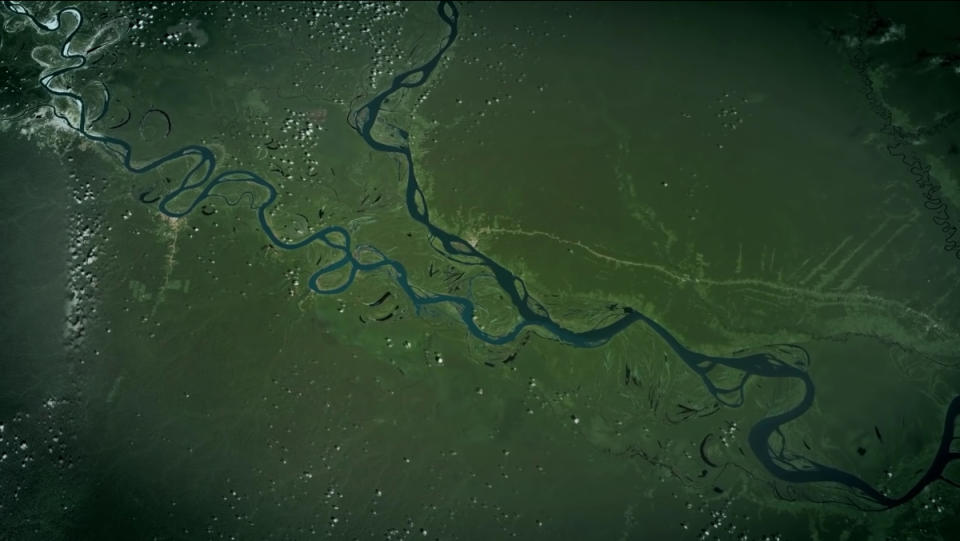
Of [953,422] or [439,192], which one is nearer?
[953,422]

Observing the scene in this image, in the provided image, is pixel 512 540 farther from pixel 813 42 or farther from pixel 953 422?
pixel 813 42

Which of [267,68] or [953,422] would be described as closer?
[953,422]

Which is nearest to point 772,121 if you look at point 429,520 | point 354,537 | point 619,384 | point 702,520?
point 619,384

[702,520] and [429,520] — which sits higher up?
[429,520]

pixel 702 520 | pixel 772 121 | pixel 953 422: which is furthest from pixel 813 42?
pixel 702 520

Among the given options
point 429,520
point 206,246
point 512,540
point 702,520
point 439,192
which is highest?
point 206,246

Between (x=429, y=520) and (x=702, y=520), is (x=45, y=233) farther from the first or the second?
(x=702, y=520)
